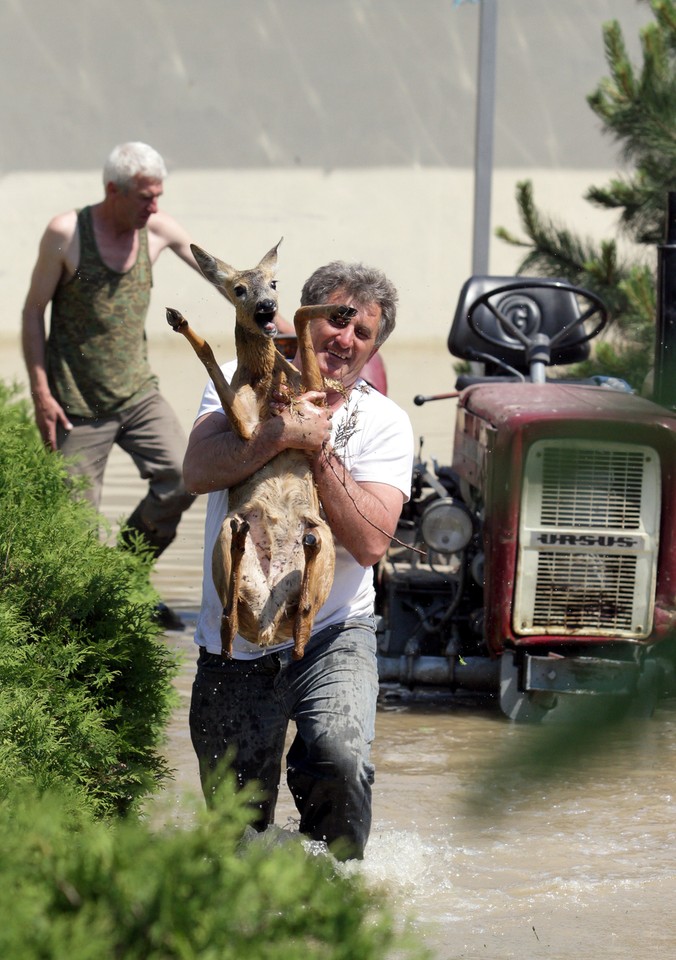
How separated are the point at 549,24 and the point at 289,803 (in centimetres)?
1632

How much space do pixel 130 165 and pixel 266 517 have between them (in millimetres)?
3007

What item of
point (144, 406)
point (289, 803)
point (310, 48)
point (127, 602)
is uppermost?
point (310, 48)

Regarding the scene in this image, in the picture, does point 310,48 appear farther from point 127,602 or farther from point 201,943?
point 201,943

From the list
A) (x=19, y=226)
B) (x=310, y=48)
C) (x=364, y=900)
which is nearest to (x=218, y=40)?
(x=310, y=48)

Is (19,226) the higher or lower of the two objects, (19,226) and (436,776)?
the higher

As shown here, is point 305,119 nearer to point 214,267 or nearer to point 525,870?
point 525,870

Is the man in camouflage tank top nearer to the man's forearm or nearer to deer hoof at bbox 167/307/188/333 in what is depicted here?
the man's forearm

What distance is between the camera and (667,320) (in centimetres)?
179

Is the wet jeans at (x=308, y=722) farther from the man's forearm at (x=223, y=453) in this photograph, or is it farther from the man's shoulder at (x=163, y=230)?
the man's shoulder at (x=163, y=230)

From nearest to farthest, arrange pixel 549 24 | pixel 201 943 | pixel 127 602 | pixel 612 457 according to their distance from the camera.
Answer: pixel 612 457, pixel 201 943, pixel 127 602, pixel 549 24

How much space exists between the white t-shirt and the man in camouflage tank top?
2.35m

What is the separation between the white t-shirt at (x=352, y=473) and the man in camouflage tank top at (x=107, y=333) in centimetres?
235

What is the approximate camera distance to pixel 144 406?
629cm

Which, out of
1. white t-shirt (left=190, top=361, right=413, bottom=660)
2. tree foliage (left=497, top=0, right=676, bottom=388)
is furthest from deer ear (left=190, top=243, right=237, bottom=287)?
tree foliage (left=497, top=0, right=676, bottom=388)
